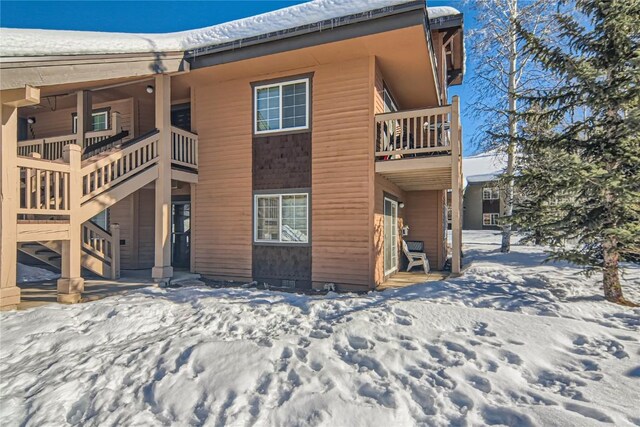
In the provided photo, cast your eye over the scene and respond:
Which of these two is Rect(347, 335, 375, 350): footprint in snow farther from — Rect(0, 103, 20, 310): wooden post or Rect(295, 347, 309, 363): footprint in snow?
Rect(0, 103, 20, 310): wooden post

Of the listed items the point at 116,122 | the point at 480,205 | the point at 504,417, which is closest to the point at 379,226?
the point at 504,417

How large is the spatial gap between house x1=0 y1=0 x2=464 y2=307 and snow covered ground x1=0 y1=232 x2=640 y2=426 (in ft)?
8.04

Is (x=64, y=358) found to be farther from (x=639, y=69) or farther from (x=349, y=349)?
(x=639, y=69)

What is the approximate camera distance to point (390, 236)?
8883 mm

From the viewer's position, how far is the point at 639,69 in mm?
4621

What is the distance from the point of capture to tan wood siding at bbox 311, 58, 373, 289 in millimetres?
7281

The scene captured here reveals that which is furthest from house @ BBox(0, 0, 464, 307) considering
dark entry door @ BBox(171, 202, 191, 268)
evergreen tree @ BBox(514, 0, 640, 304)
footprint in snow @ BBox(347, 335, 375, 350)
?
footprint in snow @ BBox(347, 335, 375, 350)

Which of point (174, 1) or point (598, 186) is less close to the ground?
point (174, 1)

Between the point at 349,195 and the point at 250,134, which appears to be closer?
the point at 349,195

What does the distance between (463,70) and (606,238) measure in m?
10.4

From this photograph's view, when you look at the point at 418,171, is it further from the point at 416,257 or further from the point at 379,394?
the point at 379,394

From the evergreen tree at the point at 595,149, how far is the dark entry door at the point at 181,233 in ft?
27.3

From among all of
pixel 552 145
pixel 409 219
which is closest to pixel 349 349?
pixel 552 145

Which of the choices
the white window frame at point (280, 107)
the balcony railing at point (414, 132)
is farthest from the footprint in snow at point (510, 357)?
the white window frame at point (280, 107)
